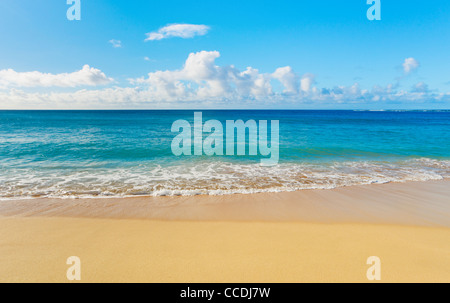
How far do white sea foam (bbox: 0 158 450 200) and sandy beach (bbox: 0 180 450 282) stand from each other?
88 centimetres

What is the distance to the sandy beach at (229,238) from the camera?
13.0ft

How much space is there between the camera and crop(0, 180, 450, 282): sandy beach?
13.0 ft

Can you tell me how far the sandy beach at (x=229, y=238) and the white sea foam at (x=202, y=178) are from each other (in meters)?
0.88

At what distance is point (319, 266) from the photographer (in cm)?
413

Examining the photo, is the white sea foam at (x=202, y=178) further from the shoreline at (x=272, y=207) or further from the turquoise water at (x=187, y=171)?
the shoreline at (x=272, y=207)

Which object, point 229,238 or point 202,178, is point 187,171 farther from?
point 229,238

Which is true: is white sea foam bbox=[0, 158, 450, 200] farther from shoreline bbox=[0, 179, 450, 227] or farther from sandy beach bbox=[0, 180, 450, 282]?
sandy beach bbox=[0, 180, 450, 282]

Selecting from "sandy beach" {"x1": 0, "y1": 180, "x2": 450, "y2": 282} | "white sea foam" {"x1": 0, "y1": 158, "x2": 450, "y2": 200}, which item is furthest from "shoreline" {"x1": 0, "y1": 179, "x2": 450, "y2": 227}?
"white sea foam" {"x1": 0, "y1": 158, "x2": 450, "y2": 200}

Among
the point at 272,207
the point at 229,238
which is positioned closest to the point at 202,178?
the point at 272,207

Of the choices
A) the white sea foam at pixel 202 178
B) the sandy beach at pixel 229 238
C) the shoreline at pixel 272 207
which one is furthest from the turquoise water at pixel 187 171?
the sandy beach at pixel 229 238

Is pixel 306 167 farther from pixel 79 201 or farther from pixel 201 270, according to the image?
pixel 79 201

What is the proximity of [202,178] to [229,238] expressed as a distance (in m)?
5.62
